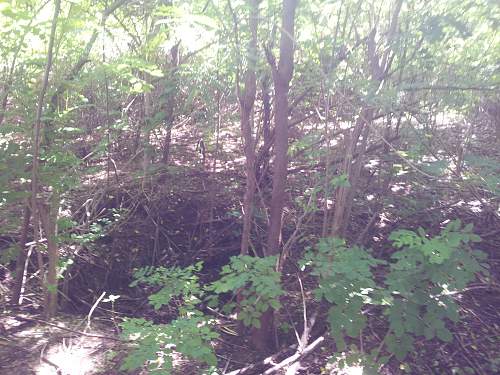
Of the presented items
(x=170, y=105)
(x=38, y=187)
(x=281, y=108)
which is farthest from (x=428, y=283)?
(x=170, y=105)

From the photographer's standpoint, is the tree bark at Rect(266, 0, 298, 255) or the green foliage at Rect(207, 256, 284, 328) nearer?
the green foliage at Rect(207, 256, 284, 328)

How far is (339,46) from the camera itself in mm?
4480

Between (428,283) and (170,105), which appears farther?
(170,105)

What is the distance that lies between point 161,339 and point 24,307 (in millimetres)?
2121

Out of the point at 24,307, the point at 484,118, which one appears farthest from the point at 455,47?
the point at 24,307

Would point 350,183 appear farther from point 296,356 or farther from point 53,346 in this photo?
point 53,346

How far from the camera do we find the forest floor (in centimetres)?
382

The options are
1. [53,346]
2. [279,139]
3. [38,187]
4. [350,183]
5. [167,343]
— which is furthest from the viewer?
[350,183]

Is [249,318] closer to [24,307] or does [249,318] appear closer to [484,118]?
[24,307]

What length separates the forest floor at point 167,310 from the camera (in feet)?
12.5

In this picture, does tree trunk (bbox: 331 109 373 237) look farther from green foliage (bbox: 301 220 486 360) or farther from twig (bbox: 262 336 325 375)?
green foliage (bbox: 301 220 486 360)

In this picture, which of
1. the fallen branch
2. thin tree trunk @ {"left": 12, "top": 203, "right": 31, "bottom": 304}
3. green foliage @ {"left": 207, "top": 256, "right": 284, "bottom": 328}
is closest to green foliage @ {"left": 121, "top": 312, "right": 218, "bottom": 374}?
green foliage @ {"left": 207, "top": 256, "right": 284, "bottom": 328}

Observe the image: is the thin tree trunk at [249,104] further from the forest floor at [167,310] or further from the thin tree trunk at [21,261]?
the thin tree trunk at [21,261]

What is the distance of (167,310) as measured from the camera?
515cm
